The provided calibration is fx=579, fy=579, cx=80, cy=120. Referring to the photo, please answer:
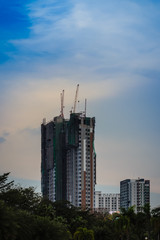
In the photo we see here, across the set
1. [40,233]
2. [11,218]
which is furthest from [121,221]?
[11,218]

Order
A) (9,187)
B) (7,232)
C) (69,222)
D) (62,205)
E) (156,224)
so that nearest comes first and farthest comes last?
1. (7,232)
2. (9,187)
3. (156,224)
4. (69,222)
5. (62,205)

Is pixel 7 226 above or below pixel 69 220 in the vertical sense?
below

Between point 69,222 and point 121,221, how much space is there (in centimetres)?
1691

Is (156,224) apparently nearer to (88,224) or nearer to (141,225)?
(141,225)

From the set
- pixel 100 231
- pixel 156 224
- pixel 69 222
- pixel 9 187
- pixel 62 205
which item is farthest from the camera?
pixel 62 205

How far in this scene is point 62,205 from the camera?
Answer: 119750mm

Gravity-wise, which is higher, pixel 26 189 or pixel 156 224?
pixel 26 189

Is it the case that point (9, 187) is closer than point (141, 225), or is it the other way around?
point (9, 187)

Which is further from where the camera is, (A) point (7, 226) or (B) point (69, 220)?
(B) point (69, 220)

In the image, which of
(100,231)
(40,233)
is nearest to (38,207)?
(100,231)

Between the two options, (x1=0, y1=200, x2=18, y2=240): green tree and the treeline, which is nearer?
(x1=0, y1=200, x2=18, y2=240): green tree

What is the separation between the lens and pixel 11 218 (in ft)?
143

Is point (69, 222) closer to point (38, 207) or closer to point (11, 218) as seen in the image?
point (38, 207)

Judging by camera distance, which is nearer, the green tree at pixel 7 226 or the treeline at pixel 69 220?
the green tree at pixel 7 226
